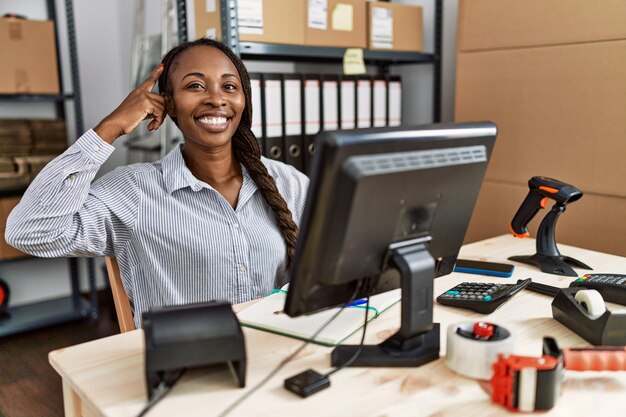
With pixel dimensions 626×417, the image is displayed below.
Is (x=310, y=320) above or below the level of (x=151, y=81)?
below

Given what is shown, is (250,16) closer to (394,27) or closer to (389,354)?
(394,27)

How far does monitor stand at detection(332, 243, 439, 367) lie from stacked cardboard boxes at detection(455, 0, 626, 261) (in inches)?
42.6

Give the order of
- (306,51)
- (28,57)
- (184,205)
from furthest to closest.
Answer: (28,57) → (306,51) → (184,205)

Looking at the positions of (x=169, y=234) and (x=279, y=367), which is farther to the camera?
(x=169, y=234)

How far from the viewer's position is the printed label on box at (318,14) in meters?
1.99

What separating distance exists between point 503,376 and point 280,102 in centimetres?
139

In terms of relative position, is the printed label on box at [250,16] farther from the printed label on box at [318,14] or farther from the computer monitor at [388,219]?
the computer monitor at [388,219]

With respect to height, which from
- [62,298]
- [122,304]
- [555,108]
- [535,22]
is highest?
[535,22]

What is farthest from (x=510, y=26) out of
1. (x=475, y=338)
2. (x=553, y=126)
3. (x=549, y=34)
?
(x=475, y=338)

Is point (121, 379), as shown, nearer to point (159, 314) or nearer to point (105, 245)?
point (159, 314)

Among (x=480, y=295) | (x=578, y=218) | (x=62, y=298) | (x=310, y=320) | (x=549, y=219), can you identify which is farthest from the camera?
(x=62, y=298)

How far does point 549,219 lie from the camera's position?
4.84ft

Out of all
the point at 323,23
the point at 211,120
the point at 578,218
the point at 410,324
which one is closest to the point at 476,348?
the point at 410,324

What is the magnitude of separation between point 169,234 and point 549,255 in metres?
0.90
